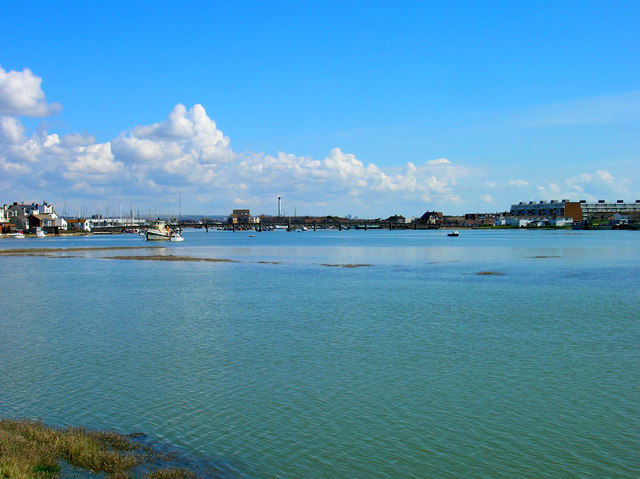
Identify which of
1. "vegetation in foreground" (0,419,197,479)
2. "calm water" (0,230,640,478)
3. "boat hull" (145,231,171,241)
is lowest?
"calm water" (0,230,640,478)

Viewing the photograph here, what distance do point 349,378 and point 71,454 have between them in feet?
29.4

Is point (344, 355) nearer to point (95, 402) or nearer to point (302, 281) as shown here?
point (95, 402)

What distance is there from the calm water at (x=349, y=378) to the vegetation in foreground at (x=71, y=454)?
3.44 feet

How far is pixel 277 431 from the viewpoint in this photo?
1406cm

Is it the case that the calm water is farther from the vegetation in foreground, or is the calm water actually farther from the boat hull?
the boat hull

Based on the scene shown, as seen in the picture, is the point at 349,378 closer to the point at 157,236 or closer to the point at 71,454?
the point at 71,454

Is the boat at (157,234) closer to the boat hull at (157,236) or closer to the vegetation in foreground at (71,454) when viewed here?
the boat hull at (157,236)

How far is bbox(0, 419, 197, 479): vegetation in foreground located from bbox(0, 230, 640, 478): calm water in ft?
3.44

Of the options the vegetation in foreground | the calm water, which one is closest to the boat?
the calm water

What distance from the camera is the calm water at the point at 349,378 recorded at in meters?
12.8

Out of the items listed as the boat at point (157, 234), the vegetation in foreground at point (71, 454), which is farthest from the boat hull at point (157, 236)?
the vegetation in foreground at point (71, 454)

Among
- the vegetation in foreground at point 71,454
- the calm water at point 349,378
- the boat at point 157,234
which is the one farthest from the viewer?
the boat at point 157,234

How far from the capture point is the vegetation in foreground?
35.9 ft

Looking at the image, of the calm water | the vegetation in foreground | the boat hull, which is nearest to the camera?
the vegetation in foreground
